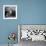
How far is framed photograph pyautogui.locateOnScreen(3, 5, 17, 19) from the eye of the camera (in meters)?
4.13

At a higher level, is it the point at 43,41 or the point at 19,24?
the point at 19,24

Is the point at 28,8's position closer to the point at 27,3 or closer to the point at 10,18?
the point at 27,3

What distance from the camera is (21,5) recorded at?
4.14m

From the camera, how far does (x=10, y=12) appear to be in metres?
4.16

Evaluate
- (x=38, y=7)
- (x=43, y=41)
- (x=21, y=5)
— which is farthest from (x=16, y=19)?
(x=43, y=41)

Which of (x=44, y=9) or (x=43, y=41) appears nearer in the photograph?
(x=43, y=41)

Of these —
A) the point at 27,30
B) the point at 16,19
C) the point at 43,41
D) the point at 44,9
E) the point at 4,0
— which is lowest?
the point at 43,41

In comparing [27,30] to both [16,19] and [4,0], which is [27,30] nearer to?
[16,19]

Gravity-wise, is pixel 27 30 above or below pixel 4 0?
below

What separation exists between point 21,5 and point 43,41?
129 cm

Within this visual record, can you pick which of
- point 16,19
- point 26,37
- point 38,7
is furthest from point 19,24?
point 38,7

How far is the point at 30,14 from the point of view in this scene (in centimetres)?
416

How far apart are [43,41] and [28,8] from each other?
43.8 inches

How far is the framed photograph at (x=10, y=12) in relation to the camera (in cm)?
413
